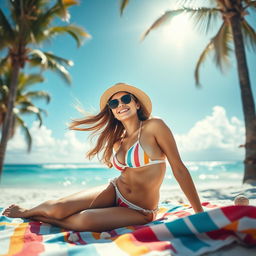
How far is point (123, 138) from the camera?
2818 mm

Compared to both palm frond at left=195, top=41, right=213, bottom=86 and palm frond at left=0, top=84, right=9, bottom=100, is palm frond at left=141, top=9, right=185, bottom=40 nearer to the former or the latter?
palm frond at left=195, top=41, right=213, bottom=86

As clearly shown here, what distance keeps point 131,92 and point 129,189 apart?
1.10m

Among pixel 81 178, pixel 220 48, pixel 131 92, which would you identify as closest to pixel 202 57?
pixel 220 48

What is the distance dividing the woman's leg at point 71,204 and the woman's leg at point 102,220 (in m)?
0.09

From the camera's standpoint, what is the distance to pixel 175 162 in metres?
2.00

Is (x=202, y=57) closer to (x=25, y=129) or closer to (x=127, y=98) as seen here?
(x=127, y=98)

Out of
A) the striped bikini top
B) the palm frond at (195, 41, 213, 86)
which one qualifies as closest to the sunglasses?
the striped bikini top

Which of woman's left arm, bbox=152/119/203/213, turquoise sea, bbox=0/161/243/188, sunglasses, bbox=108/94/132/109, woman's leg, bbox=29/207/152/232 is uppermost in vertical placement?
sunglasses, bbox=108/94/132/109

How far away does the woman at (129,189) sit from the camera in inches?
76.0

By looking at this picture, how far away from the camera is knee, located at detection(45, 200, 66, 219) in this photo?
80.5 inches

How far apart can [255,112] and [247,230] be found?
6.44m

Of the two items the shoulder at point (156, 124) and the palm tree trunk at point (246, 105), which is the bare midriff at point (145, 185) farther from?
the palm tree trunk at point (246, 105)

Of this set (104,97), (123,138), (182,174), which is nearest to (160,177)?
(182,174)

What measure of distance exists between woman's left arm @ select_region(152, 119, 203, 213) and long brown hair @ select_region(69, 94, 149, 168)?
809 mm
